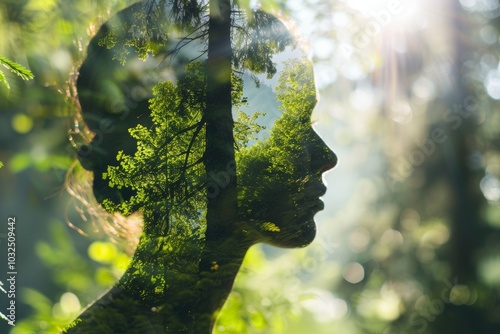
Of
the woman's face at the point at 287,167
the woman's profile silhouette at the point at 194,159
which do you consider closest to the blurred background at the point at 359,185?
the woman's profile silhouette at the point at 194,159

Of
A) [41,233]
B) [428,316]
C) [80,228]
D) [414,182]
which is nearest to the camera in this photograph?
[80,228]

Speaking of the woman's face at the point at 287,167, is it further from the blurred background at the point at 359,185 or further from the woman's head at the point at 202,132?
the blurred background at the point at 359,185

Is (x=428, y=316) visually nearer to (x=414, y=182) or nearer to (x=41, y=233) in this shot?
(x=414, y=182)

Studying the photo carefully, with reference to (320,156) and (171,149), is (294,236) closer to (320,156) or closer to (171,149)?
(320,156)

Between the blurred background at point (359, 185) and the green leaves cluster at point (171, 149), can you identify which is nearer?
the green leaves cluster at point (171, 149)

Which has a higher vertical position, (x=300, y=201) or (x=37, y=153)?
(x=37, y=153)

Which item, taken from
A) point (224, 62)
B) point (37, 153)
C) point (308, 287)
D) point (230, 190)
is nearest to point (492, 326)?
point (308, 287)

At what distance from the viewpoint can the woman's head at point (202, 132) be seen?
1.75 metres

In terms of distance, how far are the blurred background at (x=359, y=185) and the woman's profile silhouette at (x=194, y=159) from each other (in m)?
0.29

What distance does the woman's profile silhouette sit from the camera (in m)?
1.75

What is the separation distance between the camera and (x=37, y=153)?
2551mm

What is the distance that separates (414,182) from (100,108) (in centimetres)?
180

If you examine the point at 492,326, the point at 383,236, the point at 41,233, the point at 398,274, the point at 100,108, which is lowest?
the point at 492,326

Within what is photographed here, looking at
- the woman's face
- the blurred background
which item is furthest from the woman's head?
the blurred background
